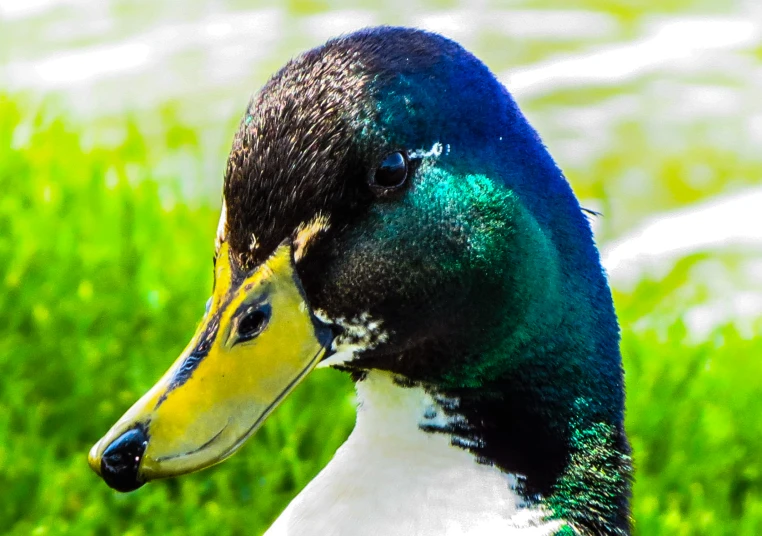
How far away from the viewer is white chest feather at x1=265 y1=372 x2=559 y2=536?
6.02ft

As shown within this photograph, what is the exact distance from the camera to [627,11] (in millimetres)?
7234

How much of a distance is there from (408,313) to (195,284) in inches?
74.3

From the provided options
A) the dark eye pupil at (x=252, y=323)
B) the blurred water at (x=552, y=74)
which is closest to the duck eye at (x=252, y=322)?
the dark eye pupil at (x=252, y=323)

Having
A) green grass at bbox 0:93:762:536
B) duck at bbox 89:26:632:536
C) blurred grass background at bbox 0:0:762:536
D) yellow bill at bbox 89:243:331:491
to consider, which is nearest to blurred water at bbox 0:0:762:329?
blurred grass background at bbox 0:0:762:536

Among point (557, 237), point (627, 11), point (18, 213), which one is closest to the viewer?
point (557, 237)

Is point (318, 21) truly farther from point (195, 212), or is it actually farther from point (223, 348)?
point (223, 348)

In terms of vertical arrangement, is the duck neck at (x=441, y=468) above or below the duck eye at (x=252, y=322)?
below

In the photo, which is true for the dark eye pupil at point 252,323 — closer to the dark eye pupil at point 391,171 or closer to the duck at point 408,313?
the duck at point 408,313

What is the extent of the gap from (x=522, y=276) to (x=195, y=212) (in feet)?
8.02

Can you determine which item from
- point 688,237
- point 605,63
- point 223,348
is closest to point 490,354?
point 223,348

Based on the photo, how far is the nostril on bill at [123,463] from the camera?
1.67 meters

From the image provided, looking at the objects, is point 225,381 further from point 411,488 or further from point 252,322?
point 411,488

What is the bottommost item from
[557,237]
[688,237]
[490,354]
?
[688,237]

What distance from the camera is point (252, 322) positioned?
1740mm
